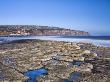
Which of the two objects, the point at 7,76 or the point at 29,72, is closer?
the point at 7,76

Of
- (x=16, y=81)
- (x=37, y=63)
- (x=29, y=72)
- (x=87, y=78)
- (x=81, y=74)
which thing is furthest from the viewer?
(x=37, y=63)

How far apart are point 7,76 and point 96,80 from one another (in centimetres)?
813

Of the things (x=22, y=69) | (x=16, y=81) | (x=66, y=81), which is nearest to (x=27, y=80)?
(x=16, y=81)

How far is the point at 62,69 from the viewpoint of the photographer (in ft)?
88.5

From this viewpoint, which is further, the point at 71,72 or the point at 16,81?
the point at 71,72

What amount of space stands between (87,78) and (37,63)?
33.6 feet

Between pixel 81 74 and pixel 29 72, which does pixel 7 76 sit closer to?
pixel 29 72

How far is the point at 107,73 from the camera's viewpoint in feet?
81.6

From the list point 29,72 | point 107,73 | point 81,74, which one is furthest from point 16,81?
point 107,73

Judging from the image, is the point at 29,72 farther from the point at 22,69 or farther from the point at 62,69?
the point at 62,69

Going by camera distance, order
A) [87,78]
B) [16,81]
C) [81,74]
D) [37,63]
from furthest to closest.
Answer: [37,63], [81,74], [87,78], [16,81]

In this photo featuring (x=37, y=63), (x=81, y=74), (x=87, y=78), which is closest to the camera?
(x=87, y=78)

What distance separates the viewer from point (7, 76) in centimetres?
2309

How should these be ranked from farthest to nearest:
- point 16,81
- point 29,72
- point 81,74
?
point 29,72 < point 81,74 < point 16,81
